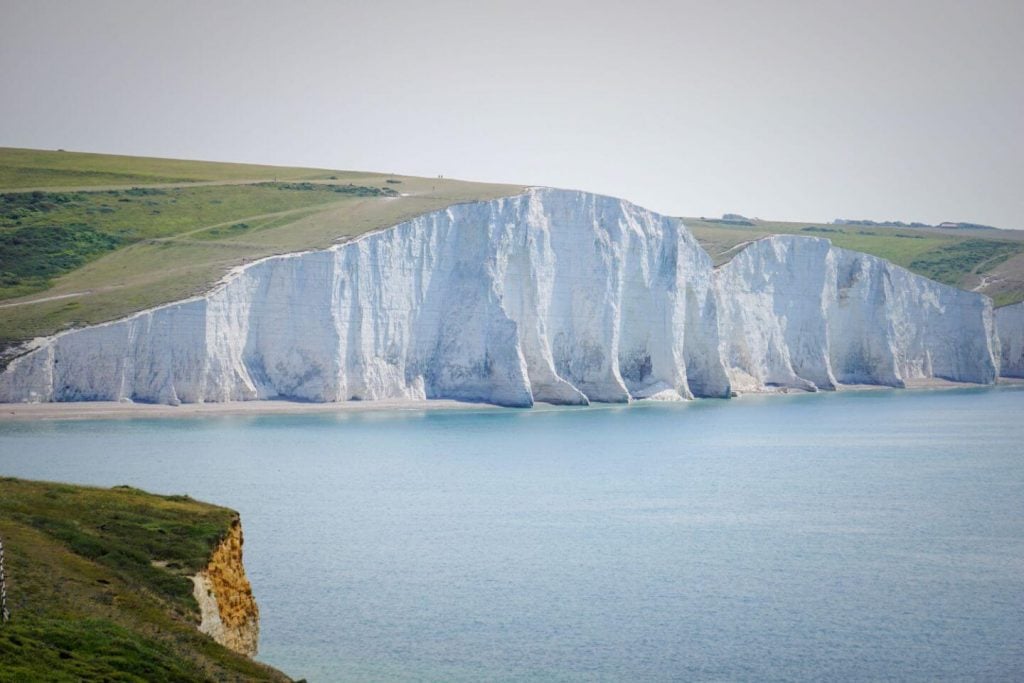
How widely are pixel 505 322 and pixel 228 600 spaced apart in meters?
56.7

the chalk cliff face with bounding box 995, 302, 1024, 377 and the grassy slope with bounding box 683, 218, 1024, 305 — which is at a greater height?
the grassy slope with bounding box 683, 218, 1024, 305

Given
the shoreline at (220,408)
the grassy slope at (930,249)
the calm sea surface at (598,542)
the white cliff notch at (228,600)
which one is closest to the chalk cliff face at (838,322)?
the grassy slope at (930,249)

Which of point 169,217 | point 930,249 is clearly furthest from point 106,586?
point 930,249

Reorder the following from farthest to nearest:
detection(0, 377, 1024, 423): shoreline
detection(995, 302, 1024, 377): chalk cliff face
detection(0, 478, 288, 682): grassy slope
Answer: detection(995, 302, 1024, 377): chalk cliff face → detection(0, 377, 1024, 423): shoreline → detection(0, 478, 288, 682): grassy slope

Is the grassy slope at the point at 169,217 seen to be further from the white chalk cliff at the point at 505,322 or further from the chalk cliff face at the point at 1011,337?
the chalk cliff face at the point at 1011,337

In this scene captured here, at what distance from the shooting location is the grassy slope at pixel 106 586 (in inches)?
597

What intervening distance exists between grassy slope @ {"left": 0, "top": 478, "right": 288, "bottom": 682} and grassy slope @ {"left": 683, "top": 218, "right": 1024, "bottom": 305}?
83.1 meters

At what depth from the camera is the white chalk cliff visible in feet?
217

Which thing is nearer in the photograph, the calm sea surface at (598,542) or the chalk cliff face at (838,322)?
the calm sea surface at (598,542)

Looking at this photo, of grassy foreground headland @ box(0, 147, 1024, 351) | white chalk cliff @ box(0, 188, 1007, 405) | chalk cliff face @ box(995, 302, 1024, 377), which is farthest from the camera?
chalk cliff face @ box(995, 302, 1024, 377)

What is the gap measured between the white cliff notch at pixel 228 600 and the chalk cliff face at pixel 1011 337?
111 m

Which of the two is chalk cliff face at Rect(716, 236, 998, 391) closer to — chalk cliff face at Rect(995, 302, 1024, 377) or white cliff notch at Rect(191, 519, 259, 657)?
chalk cliff face at Rect(995, 302, 1024, 377)

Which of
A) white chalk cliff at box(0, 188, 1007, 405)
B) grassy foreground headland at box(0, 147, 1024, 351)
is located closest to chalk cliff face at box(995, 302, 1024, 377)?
white chalk cliff at box(0, 188, 1007, 405)

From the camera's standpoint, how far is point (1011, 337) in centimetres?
12169
